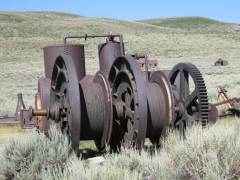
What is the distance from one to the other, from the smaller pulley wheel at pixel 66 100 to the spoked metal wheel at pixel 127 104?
81 centimetres

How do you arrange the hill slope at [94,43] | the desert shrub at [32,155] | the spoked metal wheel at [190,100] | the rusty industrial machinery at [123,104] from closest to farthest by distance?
1. the desert shrub at [32,155]
2. the rusty industrial machinery at [123,104]
3. the spoked metal wheel at [190,100]
4. the hill slope at [94,43]

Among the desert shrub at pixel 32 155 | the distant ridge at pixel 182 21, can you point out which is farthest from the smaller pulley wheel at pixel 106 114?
the distant ridge at pixel 182 21

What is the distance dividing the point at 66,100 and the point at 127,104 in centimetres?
96

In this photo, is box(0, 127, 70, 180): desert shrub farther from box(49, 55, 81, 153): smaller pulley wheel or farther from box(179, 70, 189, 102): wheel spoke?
box(179, 70, 189, 102): wheel spoke

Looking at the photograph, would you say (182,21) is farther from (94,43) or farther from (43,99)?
(43,99)

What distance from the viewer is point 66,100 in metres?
8.24

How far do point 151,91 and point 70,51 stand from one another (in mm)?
2613

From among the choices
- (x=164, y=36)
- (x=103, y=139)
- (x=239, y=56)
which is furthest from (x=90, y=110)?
(x=164, y=36)

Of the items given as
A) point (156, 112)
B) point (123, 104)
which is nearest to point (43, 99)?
point (123, 104)

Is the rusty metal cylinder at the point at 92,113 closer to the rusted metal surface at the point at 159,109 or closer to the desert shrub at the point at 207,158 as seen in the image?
the rusted metal surface at the point at 159,109

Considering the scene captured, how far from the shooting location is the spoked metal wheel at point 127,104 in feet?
25.3

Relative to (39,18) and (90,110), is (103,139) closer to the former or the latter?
(90,110)

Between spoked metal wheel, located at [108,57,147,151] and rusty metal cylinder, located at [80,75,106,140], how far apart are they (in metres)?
0.21

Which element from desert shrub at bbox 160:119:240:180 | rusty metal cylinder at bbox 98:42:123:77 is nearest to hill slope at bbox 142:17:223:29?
rusty metal cylinder at bbox 98:42:123:77
